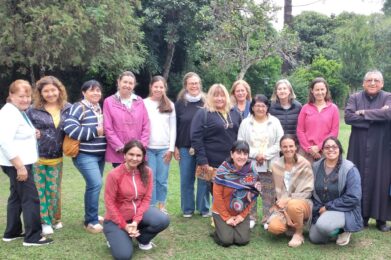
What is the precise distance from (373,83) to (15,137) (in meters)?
4.03

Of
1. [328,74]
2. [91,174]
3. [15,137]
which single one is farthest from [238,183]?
[328,74]

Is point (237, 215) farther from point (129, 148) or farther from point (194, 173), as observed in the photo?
point (129, 148)

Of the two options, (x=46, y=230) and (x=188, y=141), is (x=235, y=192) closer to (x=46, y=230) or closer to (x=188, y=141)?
(x=188, y=141)

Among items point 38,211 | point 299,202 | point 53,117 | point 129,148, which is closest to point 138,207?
point 129,148

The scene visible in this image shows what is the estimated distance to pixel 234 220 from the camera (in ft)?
15.7

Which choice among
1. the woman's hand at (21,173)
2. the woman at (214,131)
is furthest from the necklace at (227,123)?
the woman's hand at (21,173)

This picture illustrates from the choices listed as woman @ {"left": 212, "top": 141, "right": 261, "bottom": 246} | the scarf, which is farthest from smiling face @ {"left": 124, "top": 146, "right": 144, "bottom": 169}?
the scarf

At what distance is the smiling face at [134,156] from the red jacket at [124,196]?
105 millimetres

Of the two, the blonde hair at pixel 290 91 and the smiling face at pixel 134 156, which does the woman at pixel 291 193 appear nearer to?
the blonde hair at pixel 290 91

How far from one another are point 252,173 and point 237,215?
50 cm

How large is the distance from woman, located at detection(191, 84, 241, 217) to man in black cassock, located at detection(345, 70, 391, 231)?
1.48 meters

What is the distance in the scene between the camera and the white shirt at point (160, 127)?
5.39 metres

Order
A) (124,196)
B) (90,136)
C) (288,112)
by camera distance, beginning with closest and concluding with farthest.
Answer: (124,196) → (90,136) → (288,112)

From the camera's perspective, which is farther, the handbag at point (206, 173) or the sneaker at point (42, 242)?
the handbag at point (206, 173)
